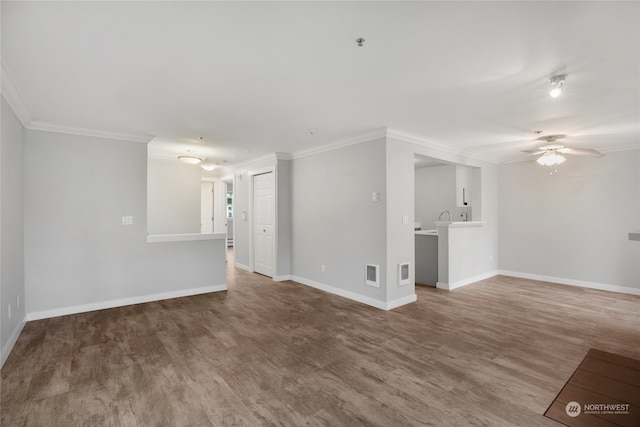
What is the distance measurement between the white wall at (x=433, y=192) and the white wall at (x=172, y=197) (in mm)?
5444

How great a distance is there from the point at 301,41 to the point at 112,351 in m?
3.25

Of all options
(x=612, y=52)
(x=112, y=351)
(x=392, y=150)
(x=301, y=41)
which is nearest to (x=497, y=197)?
(x=392, y=150)

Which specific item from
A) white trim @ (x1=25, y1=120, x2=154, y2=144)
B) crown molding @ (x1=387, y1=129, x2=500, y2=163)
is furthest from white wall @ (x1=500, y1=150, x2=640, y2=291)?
white trim @ (x1=25, y1=120, x2=154, y2=144)

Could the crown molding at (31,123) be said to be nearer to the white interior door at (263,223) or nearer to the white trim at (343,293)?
the white interior door at (263,223)

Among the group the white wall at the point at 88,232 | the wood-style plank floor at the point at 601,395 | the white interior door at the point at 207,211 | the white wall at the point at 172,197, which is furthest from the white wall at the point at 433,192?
the white interior door at the point at 207,211

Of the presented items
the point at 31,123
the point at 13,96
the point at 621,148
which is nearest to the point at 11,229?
the point at 13,96

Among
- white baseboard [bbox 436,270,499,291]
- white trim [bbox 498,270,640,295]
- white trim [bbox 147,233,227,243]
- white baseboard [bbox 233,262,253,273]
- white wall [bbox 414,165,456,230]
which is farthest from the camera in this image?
white wall [bbox 414,165,456,230]

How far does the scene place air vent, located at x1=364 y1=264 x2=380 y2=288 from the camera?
171 inches

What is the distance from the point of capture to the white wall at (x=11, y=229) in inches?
110

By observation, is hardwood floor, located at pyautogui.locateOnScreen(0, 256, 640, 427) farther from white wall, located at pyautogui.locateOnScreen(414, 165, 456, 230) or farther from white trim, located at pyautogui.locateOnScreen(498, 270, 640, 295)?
white wall, located at pyautogui.locateOnScreen(414, 165, 456, 230)

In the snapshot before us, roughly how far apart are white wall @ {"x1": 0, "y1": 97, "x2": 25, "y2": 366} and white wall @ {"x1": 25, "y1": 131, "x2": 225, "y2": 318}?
0.20 meters

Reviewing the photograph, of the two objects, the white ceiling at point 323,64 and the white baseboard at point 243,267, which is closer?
the white ceiling at point 323,64

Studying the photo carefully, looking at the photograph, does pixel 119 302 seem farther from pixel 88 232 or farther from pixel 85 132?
pixel 85 132

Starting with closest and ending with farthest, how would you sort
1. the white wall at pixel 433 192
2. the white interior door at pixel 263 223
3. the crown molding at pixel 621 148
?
1. the crown molding at pixel 621 148
2. the white interior door at pixel 263 223
3. the white wall at pixel 433 192
